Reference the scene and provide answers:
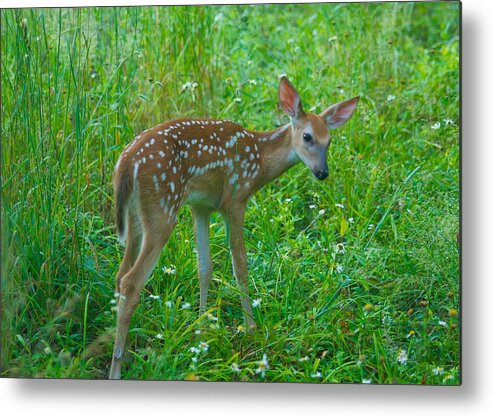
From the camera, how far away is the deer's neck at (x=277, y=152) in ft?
15.2

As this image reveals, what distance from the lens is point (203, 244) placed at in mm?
4590

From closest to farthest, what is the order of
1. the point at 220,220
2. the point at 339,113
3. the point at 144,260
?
the point at 144,260 < the point at 339,113 < the point at 220,220

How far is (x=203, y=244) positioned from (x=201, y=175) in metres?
0.29

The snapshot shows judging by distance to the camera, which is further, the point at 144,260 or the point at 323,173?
the point at 323,173

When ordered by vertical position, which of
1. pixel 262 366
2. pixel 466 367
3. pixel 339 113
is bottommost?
pixel 262 366

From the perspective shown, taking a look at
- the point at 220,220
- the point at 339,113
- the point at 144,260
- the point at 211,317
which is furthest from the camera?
the point at 220,220

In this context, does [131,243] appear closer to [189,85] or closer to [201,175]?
[201,175]

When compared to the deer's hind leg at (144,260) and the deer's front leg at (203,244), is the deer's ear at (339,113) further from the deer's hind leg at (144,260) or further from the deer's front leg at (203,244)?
the deer's hind leg at (144,260)

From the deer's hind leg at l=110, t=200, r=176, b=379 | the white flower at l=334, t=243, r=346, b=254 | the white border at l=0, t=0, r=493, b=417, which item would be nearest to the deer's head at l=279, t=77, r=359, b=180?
the white flower at l=334, t=243, r=346, b=254

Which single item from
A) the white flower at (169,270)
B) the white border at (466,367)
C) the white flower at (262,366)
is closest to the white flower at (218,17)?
the white border at (466,367)

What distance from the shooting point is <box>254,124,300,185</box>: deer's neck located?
182 inches

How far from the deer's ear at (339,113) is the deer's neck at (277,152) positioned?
16cm

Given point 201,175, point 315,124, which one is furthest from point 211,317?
point 315,124

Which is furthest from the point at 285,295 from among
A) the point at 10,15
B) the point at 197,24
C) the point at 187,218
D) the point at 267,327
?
the point at 10,15
